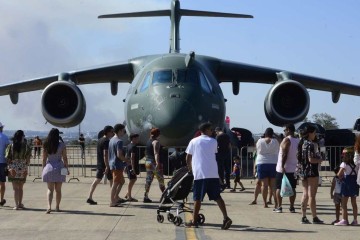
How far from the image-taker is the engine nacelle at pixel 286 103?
71.8ft

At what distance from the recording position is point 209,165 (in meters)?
10.4

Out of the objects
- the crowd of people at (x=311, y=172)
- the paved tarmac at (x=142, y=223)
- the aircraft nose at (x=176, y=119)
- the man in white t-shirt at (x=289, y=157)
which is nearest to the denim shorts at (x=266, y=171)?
the paved tarmac at (x=142, y=223)

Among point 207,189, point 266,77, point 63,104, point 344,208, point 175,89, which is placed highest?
point 266,77

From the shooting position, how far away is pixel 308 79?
2553 centimetres

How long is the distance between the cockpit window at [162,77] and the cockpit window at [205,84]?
0.89 metres

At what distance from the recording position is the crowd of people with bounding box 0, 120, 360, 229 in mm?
10422

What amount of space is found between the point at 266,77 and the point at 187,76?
6.47 m

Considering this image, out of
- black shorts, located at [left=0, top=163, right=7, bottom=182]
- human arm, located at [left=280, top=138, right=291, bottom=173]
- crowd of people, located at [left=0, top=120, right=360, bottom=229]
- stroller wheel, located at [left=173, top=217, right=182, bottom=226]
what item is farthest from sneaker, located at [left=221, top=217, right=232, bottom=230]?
black shorts, located at [left=0, top=163, right=7, bottom=182]

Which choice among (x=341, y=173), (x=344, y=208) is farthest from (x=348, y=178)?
(x=344, y=208)

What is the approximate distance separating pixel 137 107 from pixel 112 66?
4.53m

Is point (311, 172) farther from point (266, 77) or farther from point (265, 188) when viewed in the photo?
point (266, 77)

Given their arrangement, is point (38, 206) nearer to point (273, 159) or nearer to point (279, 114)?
point (273, 159)

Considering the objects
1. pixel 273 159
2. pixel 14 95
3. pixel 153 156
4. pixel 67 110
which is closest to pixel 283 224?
pixel 273 159

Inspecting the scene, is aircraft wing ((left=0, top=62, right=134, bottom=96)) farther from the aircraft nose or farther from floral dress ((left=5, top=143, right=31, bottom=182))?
floral dress ((left=5, top=143, right=31, bottom=182))
